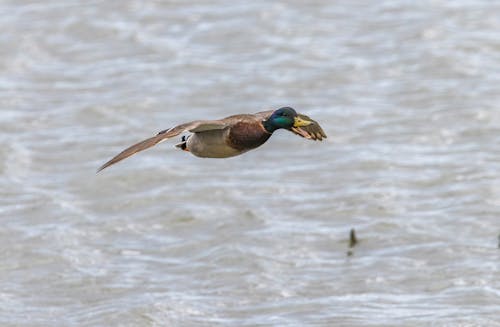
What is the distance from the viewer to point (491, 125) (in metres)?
17.5

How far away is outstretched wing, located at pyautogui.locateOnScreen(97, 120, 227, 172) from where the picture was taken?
356 inches

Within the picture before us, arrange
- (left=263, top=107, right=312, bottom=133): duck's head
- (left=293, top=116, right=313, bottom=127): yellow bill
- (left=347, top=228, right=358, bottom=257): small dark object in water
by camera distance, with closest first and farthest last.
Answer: (left=263, top=107, right=312, bottom=133): duck's head → (left=293, top=116, right=313, bottom=127): yellow bill → (left=347, top=228, right=358, bottom=257): small dark object in water

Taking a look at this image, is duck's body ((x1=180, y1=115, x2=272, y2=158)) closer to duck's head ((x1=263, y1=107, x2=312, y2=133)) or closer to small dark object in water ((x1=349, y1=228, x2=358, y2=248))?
duck's head ((x1=263, y1=107, x2=312, y2=133))

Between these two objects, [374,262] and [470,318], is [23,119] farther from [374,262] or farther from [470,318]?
[470,318]

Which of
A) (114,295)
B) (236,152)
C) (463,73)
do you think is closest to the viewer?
(236,152)

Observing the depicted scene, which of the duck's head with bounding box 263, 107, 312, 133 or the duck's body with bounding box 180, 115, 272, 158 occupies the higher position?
the duck's head with bounding box 263, 107, 312, 133

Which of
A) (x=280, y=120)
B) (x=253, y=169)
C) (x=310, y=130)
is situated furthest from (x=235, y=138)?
(x=253, y=169)

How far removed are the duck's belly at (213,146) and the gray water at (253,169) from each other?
10.0 ft

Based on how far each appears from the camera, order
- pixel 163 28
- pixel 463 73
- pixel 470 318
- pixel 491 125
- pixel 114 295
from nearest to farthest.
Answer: pixel 470 318, pixel 114 295, pixel 491 125, pixel 463 73, pixel 163 28

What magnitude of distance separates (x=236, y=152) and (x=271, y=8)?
39.5 ft

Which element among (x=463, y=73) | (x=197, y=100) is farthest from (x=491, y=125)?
(x=197, y=100)

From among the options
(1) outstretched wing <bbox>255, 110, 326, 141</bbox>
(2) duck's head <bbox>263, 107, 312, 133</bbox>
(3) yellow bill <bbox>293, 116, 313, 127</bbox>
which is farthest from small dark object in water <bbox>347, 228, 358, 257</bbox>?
(2) duck's head <bbox>263, 107, 312, 133</bbox>

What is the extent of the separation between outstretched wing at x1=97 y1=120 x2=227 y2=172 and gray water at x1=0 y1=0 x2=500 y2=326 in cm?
336

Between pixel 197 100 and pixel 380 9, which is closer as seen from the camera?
pixel 197 100
